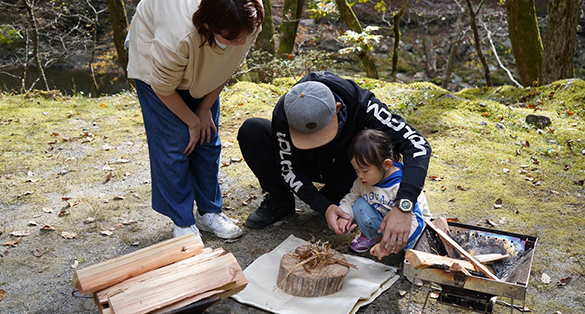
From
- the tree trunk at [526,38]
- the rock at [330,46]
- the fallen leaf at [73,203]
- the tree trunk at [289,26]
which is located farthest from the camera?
the rock at [330,46]

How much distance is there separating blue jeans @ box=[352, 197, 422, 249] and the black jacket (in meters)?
0.20

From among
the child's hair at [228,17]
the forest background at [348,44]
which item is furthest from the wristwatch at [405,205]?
the forest background at [348,44]

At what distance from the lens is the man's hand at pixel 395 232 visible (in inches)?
96.0

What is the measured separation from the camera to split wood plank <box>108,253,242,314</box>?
6.57 ft

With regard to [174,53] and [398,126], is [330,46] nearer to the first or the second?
[398,126]

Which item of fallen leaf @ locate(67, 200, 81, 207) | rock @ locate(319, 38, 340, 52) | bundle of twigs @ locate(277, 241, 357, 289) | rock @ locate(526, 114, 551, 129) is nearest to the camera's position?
bundle of twigs @ locate(277, 241, 357, 289)

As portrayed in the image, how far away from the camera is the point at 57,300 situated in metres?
2.62

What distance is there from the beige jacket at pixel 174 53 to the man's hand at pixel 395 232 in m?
1.30

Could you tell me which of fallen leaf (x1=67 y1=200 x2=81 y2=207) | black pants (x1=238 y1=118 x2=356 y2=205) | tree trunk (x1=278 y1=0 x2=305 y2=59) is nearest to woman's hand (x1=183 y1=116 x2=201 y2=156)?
black pants (x1=238 y1=118 x2=356 y2=205)

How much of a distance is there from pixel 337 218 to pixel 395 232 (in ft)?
1.36

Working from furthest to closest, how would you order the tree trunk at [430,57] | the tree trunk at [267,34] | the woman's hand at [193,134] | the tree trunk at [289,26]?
1. the tree trunk at [430,57]
2. the tree trunk at [289,26]
3. the tree trunk at [267,34]
4. the woman's hand at [193,134]

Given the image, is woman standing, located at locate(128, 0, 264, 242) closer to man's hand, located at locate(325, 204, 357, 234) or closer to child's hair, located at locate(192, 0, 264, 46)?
child's hair, located at locate(192, 0, 264, 46)

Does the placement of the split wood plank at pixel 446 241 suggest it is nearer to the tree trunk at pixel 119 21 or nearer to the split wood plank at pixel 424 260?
the split wood plank at pixel 424 260

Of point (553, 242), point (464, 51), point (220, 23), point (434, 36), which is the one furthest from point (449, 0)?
point (220, 23)
